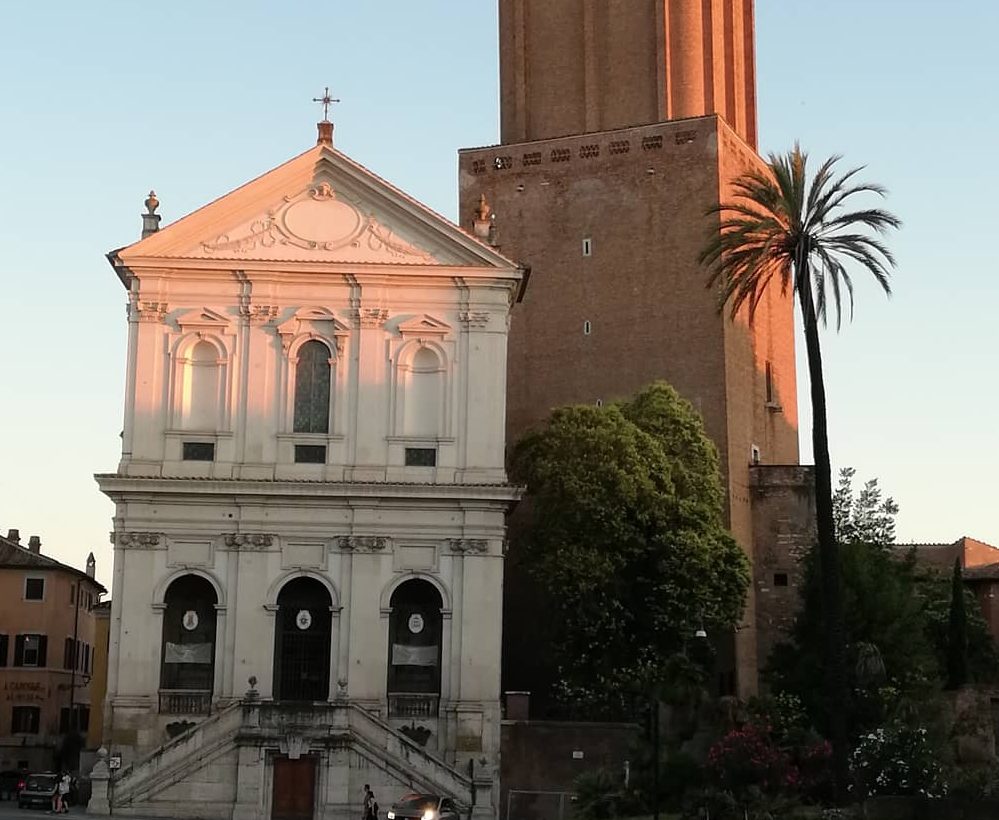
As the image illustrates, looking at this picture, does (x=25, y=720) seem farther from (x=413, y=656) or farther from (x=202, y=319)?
(x=413, y=656)

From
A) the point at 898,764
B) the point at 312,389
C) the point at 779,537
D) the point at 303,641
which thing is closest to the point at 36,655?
the point at 303,641

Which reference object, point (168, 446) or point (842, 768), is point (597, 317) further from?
point (842, 768)

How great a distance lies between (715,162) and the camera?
53750 mm

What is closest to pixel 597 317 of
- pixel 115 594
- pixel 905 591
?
pixel 905 591

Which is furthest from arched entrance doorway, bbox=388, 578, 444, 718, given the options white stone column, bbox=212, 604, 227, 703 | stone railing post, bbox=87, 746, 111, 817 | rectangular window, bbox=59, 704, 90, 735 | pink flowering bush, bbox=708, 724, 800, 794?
rectangular window, bbox=59, 704, 90, 735

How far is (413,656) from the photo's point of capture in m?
45.2

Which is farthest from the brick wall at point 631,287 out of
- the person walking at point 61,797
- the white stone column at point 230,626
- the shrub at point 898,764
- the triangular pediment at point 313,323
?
the person walking at point 61,797

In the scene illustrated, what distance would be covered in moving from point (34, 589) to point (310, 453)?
23.4 m

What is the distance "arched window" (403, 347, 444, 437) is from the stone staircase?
8.65 meters

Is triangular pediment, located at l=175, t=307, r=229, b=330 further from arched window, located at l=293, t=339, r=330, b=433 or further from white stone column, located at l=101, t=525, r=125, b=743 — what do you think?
white stone column, located at l=101, t=525, r=125, b=743

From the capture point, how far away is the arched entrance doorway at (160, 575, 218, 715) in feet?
145

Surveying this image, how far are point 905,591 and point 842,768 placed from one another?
1657 centimetres

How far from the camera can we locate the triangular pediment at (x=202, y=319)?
46594 mm

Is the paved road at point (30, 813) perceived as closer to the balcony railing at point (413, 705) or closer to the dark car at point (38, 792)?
the dark car at point (38, 792)
